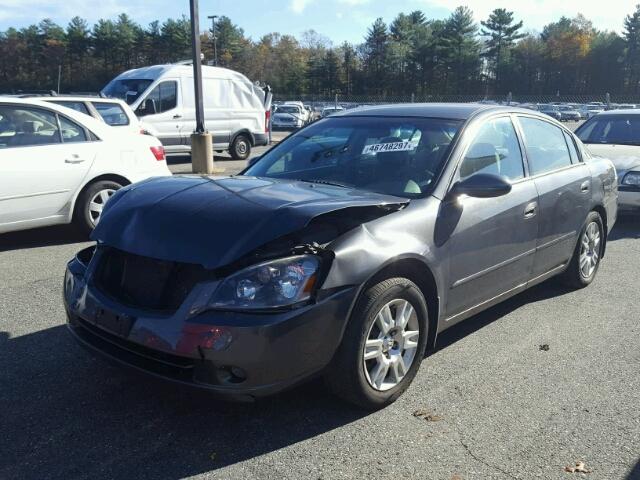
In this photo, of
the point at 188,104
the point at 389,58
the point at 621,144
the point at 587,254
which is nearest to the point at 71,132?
the point at 587,254

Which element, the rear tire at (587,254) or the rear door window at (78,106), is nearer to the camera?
the rear tire at (587,254)

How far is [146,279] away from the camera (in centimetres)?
310

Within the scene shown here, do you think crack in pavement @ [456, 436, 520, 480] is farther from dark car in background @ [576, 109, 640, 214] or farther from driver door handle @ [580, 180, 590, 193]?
dark car in background @ [576, 109, 640, 214]

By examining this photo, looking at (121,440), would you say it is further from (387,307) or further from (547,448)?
(547,448)

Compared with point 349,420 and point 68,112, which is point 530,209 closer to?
point 349,420

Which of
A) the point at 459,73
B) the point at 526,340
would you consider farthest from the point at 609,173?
the point at 459,73

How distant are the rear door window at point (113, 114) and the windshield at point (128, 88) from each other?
3.96 meters

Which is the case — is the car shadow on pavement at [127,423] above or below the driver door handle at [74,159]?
below

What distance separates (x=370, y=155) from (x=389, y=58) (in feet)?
244

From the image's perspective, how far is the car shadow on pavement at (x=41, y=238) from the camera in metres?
7.00

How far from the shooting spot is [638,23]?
7850 cm

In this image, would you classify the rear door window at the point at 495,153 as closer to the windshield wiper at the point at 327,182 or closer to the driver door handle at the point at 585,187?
the windshield wiper at the point at 327,182

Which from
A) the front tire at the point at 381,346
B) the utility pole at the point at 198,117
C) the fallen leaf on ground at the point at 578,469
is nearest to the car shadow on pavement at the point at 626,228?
the front tire at the point at 381,346

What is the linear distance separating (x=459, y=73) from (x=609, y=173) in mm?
68962
